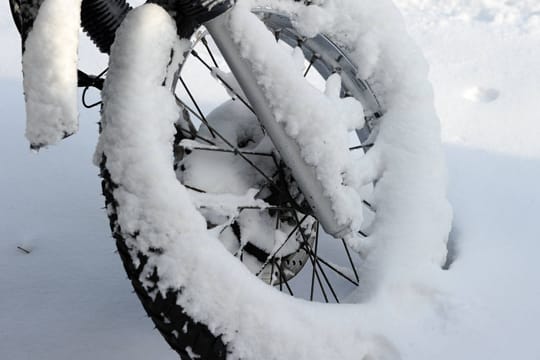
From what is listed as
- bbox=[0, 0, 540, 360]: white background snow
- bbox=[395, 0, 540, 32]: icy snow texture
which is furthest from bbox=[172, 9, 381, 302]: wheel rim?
bbox=[395, 0, 540, 32]: icy snow texture

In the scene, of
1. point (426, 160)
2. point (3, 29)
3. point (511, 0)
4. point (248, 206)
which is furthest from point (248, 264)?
point (511, 0)

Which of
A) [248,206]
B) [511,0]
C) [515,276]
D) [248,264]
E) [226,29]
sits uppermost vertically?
[226,29]

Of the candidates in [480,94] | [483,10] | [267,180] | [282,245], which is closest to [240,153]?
[267,180]

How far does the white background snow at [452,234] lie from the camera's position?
1.16 m

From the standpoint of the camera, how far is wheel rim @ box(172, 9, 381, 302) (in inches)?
46.9

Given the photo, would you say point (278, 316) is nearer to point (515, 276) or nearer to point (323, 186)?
point (323, 186)

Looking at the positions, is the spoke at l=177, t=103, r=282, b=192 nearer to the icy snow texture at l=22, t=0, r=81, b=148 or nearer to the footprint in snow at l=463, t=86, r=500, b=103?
the icy snow texture at l=22, t=0, r=81, b=148

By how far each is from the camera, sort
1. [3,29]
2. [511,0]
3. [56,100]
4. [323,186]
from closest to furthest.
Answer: [56,100] < [323,186] < [3,29] < [511,0]

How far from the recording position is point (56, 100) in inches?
33.3

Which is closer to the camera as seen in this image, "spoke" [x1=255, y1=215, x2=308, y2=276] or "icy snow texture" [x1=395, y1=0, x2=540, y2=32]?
"spoke" [x1=255, y1=215, x2=308, y2=276]

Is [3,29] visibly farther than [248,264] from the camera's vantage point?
Yes

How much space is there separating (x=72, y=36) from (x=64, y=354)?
54 cm

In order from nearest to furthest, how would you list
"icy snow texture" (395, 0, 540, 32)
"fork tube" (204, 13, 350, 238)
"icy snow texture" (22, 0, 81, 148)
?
"icy snow texture" (22, 0, 81, 148) → "fork tube" (204, 13, 350, 238) → "icy snow texture" (395, 0, 540, 32)

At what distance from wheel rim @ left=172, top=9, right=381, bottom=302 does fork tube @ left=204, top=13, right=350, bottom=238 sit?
0.33 ft
